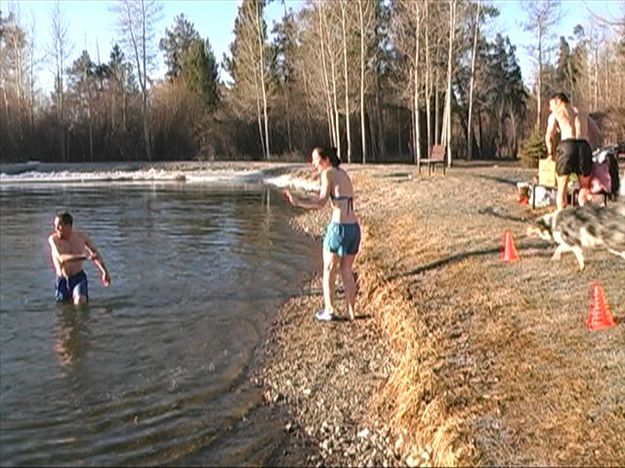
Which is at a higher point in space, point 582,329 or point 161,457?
point 582,329

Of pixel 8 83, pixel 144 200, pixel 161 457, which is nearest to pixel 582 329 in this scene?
pixel 161 457

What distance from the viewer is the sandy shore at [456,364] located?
4.49 m

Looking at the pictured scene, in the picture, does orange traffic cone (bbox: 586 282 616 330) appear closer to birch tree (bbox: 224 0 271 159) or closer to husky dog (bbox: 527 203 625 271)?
husky dog (bbox: 527 203 625 271)

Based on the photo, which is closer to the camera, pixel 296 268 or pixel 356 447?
pixel 356 447

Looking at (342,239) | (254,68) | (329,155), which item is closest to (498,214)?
(342,239)

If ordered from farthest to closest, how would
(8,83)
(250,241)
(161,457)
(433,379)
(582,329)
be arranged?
(8,83) < (250,241) < (582,329) < (433,379) < (161,457)

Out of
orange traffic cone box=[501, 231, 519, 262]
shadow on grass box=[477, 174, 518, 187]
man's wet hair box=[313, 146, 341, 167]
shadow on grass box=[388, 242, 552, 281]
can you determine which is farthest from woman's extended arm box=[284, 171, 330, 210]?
shadow on grass box=[477, 174, 518, 187]

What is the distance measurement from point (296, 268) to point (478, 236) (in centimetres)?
313

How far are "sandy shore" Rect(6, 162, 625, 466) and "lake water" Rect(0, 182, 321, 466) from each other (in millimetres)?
409

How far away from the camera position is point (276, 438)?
208 inches

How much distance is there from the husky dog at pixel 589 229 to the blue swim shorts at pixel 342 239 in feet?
7.47

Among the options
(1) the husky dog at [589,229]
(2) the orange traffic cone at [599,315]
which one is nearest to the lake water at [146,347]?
(2) the orange traffic cone at [599,315]

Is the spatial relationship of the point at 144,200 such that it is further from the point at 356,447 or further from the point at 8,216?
the point at 356,447

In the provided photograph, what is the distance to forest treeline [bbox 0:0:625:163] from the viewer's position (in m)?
38.8
